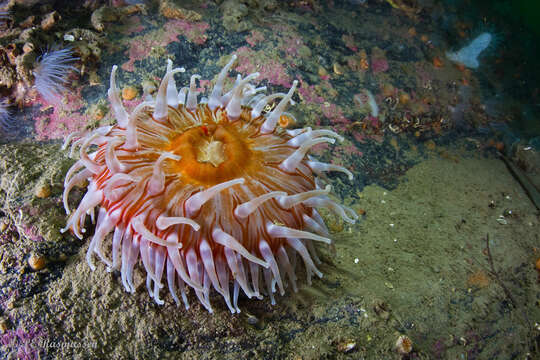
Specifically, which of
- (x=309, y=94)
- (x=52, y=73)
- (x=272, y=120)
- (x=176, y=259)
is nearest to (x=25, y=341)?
(x=176, y=259)

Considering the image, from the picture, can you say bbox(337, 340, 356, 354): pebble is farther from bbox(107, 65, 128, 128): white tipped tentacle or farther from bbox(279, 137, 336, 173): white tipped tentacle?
bbox(107, 65, 128, 128): white tipped tentacle

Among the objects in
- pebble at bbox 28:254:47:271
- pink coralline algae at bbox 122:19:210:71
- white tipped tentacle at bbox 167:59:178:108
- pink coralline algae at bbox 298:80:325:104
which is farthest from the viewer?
pink coralline algae at bbox 298:80:325:104

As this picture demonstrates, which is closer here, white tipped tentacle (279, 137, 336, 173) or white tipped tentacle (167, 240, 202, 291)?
white tipped tentacle (167, 240, 202, 291)

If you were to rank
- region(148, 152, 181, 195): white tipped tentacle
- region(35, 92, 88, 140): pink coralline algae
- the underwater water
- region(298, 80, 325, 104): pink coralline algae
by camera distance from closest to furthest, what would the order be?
1. region(148, 152, 181, 195): white tipped tentacle
2. the underwater water
3. region(35, 92, 88, 140): pink coralline algae
4. region(298, 80, 325, 104): pink coralline algae

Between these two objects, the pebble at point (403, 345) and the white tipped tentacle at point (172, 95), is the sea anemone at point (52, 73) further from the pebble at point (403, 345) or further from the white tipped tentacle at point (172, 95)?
the pebble at point (403, 345)

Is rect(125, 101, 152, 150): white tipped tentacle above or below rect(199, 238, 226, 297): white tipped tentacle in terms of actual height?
above

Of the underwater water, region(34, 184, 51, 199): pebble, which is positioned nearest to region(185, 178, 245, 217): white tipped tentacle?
the underwater water

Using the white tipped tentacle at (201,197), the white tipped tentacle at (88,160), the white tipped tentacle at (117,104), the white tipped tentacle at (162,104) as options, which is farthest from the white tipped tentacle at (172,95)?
the white tipped tentacle at (201,197)
